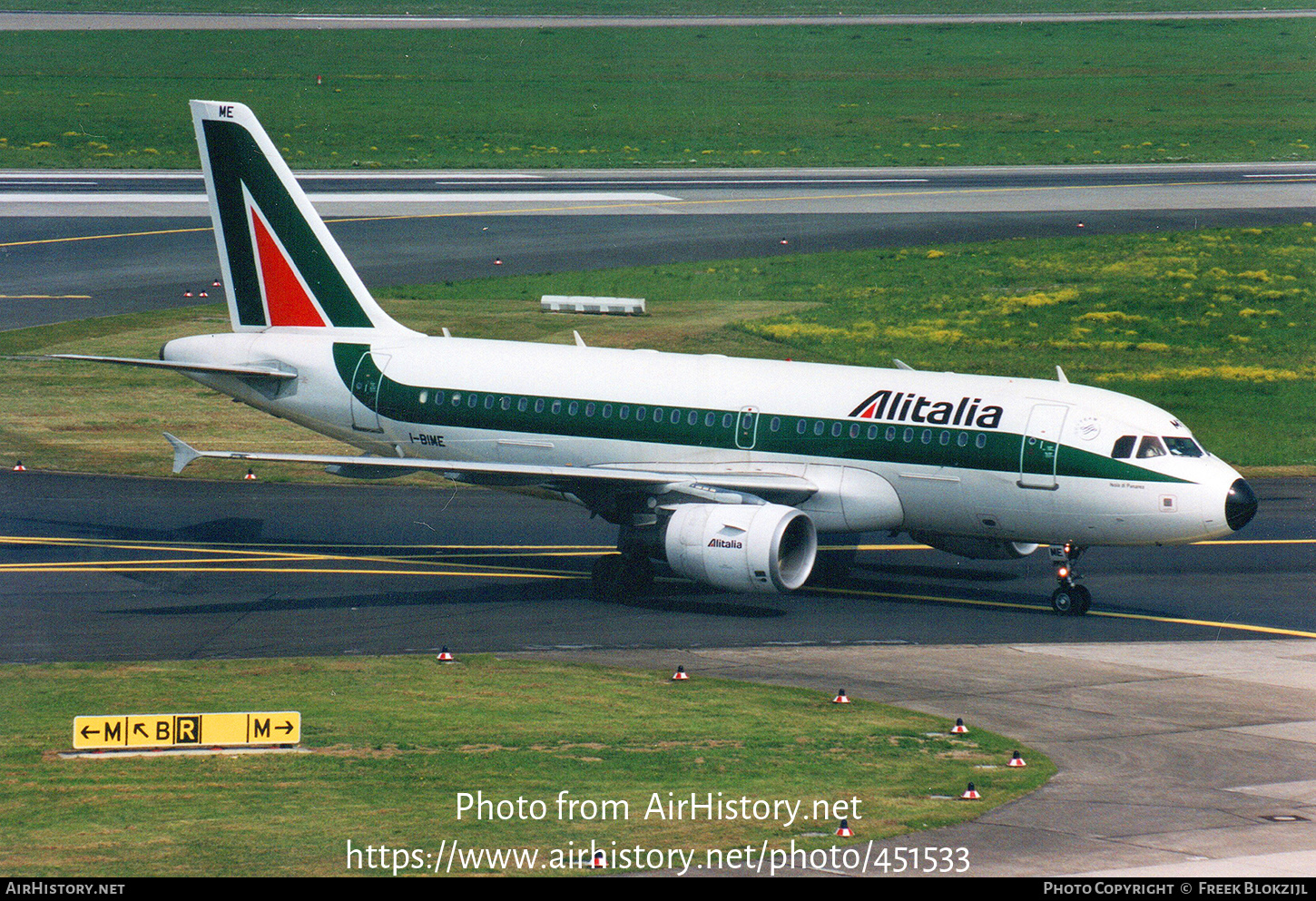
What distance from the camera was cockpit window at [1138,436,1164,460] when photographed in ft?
113

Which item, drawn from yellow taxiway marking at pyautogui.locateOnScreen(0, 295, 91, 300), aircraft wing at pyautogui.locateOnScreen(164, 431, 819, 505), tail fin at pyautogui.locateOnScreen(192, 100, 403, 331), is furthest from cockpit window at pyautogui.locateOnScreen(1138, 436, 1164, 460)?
yellow taxiway marking at pyautogui.locateOnScreen(0, 295, 91, 300)

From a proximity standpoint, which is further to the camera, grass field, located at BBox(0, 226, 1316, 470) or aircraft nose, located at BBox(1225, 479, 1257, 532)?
grass field, located at BBox(0, 226, 1316, 470)

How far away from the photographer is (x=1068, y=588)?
35.5m

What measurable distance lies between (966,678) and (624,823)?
425 inches

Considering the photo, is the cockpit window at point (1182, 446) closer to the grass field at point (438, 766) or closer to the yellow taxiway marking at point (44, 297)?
the grass field at point (438, 766)

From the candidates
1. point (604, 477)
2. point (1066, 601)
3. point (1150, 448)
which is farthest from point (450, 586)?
point (1150, 448)

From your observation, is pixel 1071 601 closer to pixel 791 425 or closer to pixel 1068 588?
pixel 1068 588

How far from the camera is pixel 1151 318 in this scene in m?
67.5

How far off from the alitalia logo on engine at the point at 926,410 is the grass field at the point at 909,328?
60.0ft

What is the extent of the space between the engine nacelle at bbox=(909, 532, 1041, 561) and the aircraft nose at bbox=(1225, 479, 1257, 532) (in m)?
4.69

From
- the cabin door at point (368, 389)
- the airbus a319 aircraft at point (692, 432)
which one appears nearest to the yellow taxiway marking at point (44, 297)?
the airbus a319 aircraft at point (692, 432)

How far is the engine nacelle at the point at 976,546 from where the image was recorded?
37.4 m

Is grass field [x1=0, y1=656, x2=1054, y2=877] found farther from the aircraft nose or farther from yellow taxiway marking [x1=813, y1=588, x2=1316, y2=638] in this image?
the aircraft nose
